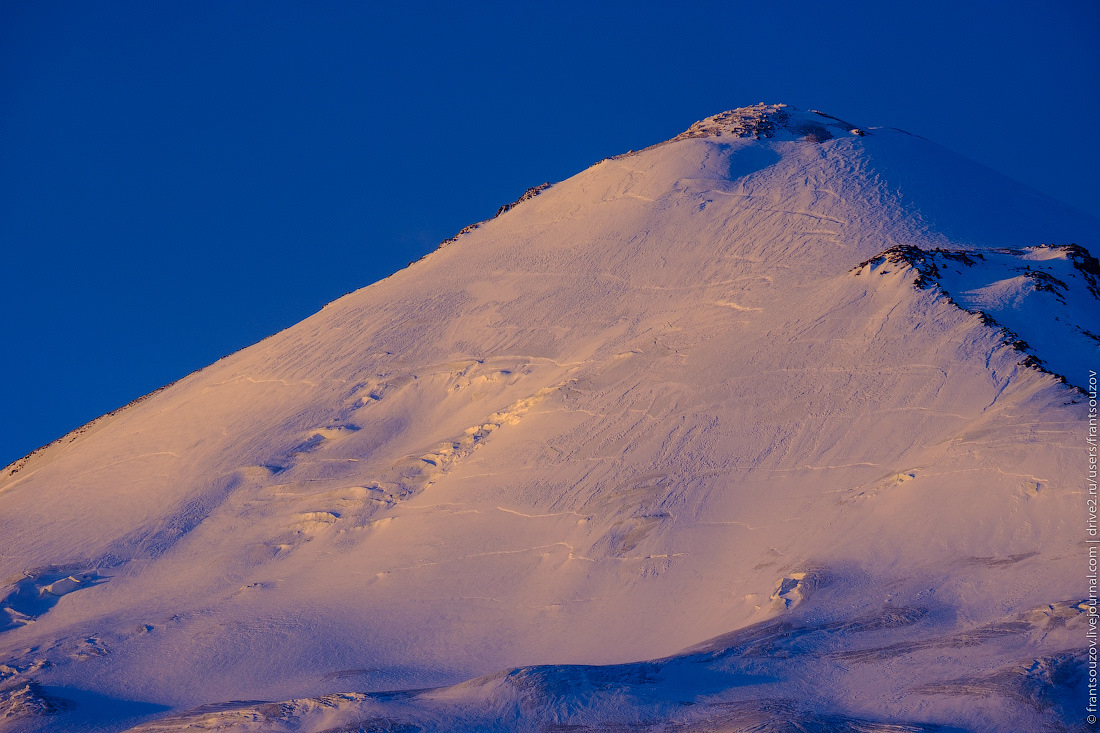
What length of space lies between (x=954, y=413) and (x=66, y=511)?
1925cm

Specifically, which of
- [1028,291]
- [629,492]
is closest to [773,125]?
[1028,291]

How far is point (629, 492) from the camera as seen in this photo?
16.0 meters

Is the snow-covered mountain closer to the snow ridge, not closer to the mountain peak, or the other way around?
the snow ridge

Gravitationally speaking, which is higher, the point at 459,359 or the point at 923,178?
the point at 923,178

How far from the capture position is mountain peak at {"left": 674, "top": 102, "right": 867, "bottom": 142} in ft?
94.1

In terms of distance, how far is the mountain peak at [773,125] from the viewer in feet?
94.1

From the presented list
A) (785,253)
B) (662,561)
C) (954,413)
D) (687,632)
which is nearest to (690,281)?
(785,253)

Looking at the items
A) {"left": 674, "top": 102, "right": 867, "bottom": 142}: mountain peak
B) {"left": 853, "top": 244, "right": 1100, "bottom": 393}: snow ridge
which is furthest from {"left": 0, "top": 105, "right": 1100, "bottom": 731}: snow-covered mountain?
{"left": 674, "top": 102, "right": 867, "bottom": 142}: mountain peak

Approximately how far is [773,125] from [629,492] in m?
18.2

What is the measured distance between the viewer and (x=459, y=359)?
2136 centimetres

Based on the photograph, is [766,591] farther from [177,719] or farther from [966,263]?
[966,263]

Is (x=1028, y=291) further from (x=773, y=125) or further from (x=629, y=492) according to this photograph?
(x=773, y=125)

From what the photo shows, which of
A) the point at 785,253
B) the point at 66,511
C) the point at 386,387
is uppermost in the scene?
the point at 785,253

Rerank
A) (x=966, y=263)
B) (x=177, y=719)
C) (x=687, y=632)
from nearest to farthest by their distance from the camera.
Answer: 1. (x=177, y=719)
2. (x=687, y=632)
3. (x=966, y=263)
